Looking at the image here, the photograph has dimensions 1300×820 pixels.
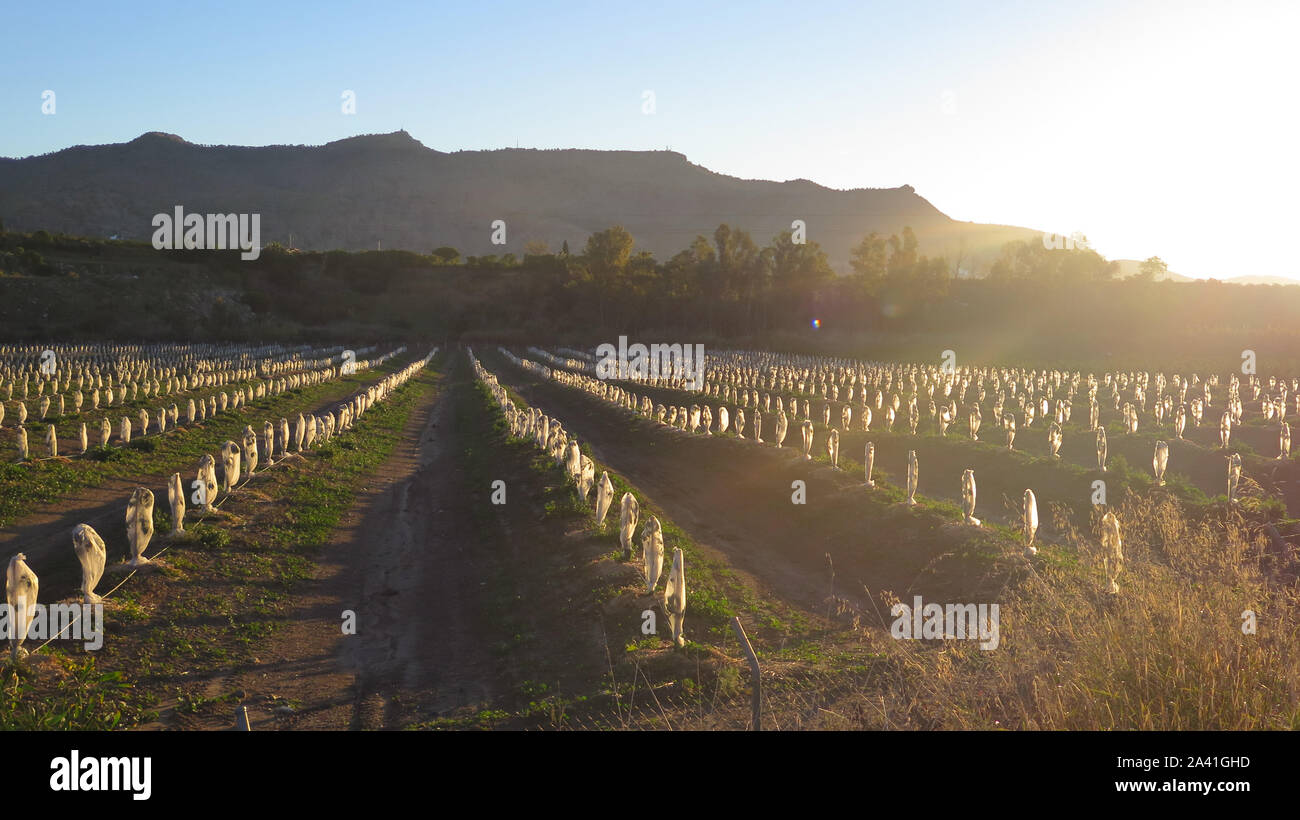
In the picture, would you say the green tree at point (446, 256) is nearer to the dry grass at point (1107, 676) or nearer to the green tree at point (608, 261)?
the green tree at point (608, 261)

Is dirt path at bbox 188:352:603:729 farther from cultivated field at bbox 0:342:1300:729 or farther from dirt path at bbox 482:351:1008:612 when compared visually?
dirt path at bbox 482:351:1008:612

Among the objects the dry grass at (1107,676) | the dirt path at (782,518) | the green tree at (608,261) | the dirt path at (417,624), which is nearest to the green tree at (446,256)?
the green tree at (608,261)

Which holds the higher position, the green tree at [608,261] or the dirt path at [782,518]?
the green tree at [608,261]

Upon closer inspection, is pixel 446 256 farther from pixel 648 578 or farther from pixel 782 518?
pixel 648 578

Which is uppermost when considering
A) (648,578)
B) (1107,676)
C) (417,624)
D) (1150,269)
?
(1150,269)

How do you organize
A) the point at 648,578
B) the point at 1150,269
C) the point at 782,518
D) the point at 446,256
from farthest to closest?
1. the point at 446,256
2. the point at 1150,269
3. the point at 782,518
4. the point at 648,578

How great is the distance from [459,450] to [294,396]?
14309mm

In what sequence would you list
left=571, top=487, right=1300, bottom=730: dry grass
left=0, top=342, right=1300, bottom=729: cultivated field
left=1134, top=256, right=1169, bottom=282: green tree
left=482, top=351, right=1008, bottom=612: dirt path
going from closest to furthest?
1. left=571, top=487, right=1300, bottom=730: dry grass
2. left=0, top=342, right=1300, bottom=729: cultivated field
3. left=482, top=351, right=1008, bottom=612: dirt path
4. left=1134, top=256, right=1169, bottom=282: green tree

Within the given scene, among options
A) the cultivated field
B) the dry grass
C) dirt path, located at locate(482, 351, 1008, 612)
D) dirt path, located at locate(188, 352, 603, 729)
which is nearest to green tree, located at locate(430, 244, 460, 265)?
the cultivated field

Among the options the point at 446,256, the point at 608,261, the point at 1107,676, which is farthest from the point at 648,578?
the point at 446,256

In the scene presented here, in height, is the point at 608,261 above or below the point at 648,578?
above

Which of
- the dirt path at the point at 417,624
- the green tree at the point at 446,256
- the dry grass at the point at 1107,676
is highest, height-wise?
the green tree at the point at 446,256

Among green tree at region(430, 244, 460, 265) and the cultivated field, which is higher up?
green tree at region(430, 244, 460, 265)
